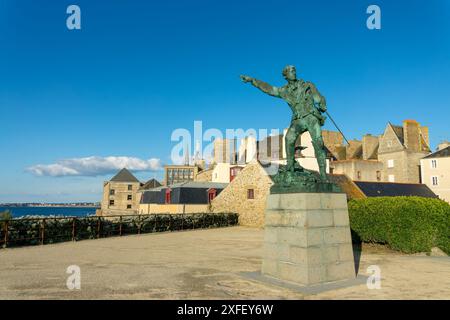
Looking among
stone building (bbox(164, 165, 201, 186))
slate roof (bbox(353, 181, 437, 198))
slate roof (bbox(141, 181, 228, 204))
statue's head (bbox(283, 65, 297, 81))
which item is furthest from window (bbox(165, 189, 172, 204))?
stone building (bbox(164, 165, 201, 186))


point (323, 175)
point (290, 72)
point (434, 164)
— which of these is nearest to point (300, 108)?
point (290, 72)

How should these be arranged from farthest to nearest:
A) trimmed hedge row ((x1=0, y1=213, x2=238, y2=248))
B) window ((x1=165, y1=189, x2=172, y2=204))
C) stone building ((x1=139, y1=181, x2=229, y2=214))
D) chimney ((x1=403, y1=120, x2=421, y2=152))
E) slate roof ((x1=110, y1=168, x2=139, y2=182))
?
1. slate roof ((x1=110, y1=168, x2=139, y2=182))
2. chimney ((x1=403, y1=120, x2=421, y2=152))
3. window ((x1=165, y1=189, x2=172, y2=204))
4. stone building ((x1=139, y1=181, x2=229, y2=214))
5. trimmed hedge row ((x1=0, y1=213, x2=238, y2=248))

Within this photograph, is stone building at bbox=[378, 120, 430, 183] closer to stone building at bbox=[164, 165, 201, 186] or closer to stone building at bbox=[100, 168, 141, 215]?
stone building at bbox=[164, 165, 201, 186]

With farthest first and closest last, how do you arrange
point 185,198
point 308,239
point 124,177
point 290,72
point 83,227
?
point 124,177, point 185,198, point 83,227, point 290,72, point 308,239

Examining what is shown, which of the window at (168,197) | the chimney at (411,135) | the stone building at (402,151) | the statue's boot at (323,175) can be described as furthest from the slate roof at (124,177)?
the statue's boot at (323,175)

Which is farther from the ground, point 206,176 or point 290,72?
point 290,72

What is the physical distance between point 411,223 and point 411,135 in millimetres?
34395

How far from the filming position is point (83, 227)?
684 inches

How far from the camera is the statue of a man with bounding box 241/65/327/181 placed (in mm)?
8242

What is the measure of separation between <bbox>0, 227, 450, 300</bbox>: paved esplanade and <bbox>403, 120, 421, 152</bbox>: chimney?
3383 centimetres

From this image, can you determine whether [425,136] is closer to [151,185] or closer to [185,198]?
[185,198]
